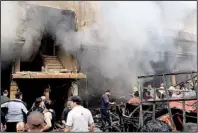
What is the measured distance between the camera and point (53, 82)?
10.7m

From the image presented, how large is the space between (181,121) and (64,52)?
660cm

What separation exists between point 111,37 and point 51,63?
2827 mm

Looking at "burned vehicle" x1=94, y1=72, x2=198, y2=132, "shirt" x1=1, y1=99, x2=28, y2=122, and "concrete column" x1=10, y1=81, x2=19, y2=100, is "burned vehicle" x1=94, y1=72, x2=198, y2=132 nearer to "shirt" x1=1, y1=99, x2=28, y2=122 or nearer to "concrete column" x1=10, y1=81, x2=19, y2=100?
"shirt" x1=1, y1=99, x2=28, y2=122

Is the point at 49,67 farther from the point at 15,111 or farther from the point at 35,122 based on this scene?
the point at 35,122

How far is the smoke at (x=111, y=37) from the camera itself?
411 inches

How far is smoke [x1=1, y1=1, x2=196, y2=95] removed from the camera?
10438mm

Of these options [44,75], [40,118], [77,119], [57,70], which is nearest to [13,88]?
[44,75]

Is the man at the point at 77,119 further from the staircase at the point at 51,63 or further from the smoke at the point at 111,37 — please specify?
the staircase at the point at 51,63

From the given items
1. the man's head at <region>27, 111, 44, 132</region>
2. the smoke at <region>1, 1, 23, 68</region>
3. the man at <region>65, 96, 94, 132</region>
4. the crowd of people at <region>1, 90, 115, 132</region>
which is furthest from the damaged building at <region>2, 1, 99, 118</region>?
the man's head at <region>27, 111, 44, 132</region>

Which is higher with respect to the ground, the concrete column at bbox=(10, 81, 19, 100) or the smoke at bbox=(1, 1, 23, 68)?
the smoke at bbox=(1, 1, 23, 68)

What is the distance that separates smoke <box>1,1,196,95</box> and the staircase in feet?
2.08

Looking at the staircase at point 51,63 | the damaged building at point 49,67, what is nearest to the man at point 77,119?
the damaged building at point 49,67

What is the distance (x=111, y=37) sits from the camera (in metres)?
12.4

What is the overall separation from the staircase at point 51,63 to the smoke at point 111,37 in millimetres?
634
